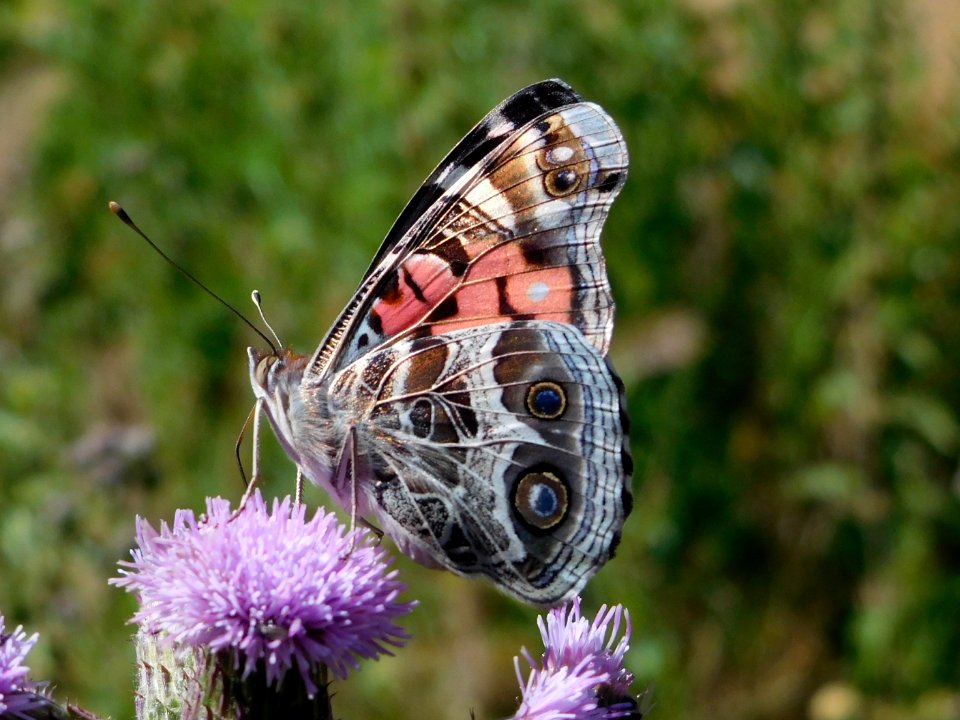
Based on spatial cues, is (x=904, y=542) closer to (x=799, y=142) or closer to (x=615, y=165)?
(x=799, y=142)

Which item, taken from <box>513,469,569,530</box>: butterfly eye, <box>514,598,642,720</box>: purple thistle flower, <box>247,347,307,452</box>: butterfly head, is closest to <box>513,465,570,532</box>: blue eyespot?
<box>513,469,569,530</box>: butterfly eye

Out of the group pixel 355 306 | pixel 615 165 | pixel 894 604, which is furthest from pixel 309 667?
pixel 894 604

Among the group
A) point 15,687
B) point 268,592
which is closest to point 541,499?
point 268,592

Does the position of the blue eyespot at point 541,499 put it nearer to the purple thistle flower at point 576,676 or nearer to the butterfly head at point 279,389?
the purple thistle flower at point 576,676

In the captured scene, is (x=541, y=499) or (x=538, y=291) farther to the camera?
(x=538, y=291)

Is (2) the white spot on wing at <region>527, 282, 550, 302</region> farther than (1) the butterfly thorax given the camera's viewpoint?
Yes

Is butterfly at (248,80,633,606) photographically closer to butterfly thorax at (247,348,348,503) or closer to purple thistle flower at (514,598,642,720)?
butterfly thorax at (247,348,348,503)

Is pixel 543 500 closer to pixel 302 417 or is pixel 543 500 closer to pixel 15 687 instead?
pixel 302 417
